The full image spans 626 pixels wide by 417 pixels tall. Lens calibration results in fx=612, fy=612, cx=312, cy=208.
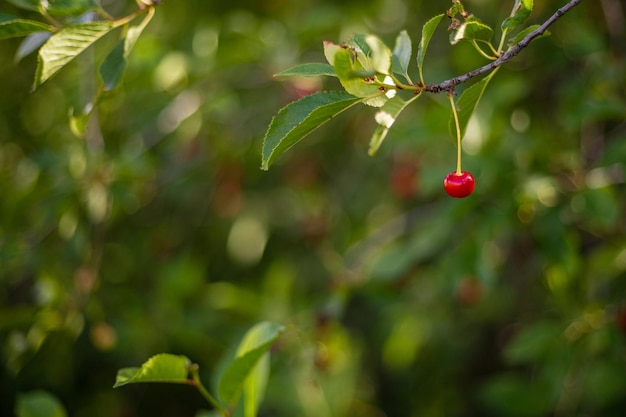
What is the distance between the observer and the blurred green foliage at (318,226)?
1842 mm

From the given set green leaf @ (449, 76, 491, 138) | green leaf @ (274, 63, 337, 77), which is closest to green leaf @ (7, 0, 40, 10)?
green leaf @ (274, 63, 337, 77)

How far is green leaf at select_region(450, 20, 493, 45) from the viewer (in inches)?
34.0

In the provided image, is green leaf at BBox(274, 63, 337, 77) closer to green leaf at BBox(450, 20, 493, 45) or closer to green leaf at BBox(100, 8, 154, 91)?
green leaf at BBox(450, 20, 493, 45)

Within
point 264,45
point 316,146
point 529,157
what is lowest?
point 316,146

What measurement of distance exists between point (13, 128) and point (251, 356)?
220 cm

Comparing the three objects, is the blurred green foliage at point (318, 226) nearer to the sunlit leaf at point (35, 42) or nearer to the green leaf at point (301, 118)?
the sunlit leaf at point (35, 42)

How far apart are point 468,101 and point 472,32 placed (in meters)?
0.13

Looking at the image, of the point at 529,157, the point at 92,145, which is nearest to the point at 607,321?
the point at 529,157

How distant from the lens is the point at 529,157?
5.64 feet

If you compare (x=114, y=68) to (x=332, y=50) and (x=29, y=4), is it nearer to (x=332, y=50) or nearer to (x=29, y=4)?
(x=29, y=4)

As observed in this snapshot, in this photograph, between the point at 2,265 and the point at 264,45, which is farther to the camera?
the point at 264,45

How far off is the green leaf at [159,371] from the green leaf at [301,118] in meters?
0.41

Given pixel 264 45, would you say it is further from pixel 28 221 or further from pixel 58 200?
pixel 28 221

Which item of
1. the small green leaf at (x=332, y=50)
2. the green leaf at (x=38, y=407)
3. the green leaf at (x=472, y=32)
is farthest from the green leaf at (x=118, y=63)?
the green leaf at (x=38, y=407)
